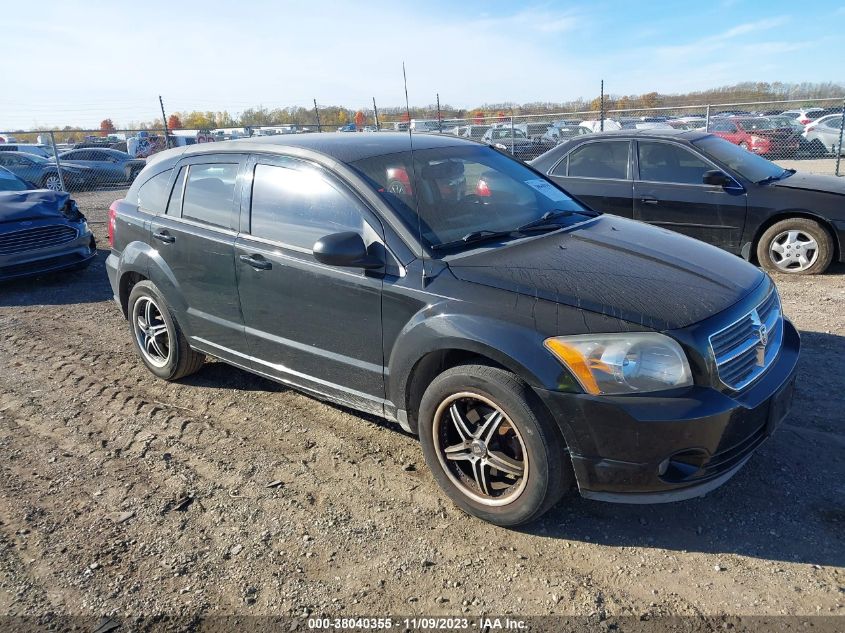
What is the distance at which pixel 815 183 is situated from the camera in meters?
6.77

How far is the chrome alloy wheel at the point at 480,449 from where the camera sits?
2854mm

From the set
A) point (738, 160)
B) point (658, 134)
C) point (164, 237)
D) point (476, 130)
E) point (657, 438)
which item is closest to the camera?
point (657, 438)

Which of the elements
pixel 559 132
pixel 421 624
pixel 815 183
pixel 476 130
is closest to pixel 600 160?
pixel 815 183

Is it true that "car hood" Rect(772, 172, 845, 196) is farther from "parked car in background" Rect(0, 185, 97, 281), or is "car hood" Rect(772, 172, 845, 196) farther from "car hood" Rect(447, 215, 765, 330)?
"parked car in background" Rect(0, 185, 97, 281)

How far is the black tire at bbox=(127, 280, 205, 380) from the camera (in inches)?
179

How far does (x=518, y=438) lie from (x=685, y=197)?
525 cm

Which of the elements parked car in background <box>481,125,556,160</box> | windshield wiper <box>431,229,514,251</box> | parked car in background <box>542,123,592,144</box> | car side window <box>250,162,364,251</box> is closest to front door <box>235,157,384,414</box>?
car side window <box>250,162,364,251</box>

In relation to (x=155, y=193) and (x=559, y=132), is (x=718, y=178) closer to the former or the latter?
(x=155, y=193)

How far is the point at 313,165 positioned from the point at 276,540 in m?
2.01

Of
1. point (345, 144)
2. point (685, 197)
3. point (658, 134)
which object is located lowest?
point (685, 197)

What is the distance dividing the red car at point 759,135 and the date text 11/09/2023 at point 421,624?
18113 mm

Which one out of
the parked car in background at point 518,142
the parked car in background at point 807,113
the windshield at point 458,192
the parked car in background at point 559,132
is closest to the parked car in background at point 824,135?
the parked car in background at point 807,113

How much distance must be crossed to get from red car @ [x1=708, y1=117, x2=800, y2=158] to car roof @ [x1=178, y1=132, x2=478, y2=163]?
52.8 feet

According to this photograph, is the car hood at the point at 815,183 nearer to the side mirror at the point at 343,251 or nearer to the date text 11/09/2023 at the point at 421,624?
the side mirror at the point at 343,251
